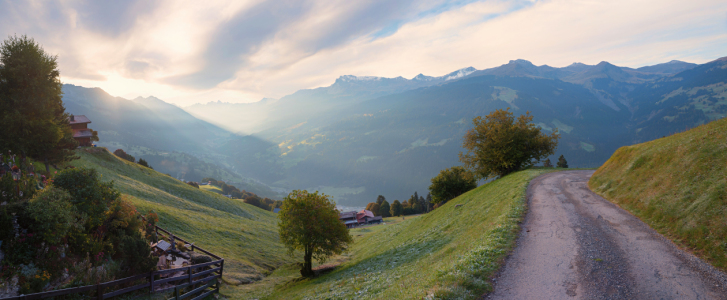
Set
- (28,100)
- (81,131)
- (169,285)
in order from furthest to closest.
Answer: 1. (81,131)
2. (28,100)
3. (169,285)

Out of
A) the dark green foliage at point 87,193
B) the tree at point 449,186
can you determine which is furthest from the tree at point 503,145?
the dark green foliage at point 87,193

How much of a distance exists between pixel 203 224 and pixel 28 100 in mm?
21138

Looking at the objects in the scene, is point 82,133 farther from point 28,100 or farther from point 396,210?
point 396,210

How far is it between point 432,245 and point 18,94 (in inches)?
1510

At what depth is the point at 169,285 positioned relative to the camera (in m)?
16.0

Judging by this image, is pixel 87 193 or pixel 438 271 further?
pixel 87 193

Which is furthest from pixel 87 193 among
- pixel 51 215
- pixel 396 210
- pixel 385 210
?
pixel 385 210

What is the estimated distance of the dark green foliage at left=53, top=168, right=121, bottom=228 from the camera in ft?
47.4

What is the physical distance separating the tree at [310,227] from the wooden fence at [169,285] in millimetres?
7159

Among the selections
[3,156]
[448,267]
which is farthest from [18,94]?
[448,267]

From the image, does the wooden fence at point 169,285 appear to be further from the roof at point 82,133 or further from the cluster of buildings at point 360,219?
the cluster of buildings at point 360,219

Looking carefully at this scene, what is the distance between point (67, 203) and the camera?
13148 mm

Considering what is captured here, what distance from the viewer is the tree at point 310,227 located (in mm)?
27266

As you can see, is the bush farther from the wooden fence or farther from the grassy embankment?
the grassy embankment
